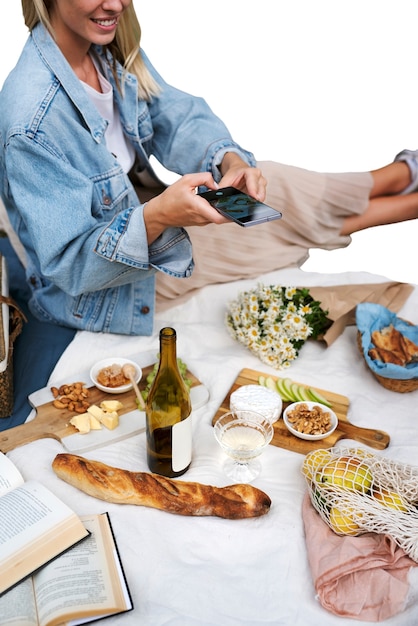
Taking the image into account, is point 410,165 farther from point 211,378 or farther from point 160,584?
point 160,584

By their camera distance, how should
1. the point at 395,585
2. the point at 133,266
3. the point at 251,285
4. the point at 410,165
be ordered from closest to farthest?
1. the point at 395,585
2. the point at 133,266
3. the point at 251,285
4. the point at 410,165

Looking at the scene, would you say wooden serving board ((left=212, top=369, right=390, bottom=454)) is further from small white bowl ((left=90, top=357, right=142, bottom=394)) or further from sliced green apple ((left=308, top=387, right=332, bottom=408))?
small white bowl ((left=90, top=357, right=142, bottom=394))

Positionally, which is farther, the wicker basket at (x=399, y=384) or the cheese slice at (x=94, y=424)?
the wicker basket at (x=399, y=384)

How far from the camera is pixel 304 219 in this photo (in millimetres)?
2916

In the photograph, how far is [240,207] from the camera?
1931mm

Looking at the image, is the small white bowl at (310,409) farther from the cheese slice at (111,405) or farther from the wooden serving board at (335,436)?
the cheese slice at (111,405)

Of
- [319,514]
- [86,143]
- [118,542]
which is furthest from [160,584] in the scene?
[86,143]

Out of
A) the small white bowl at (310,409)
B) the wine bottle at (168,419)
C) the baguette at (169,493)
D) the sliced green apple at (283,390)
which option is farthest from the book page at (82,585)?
the sliced green apple at (283,390)

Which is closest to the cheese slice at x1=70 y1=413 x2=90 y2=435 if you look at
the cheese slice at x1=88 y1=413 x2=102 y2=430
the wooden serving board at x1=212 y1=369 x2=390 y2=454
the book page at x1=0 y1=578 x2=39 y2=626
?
the cheese slice at x1=88 y1=413 x2=102 y2=430

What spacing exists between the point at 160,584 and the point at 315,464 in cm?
52

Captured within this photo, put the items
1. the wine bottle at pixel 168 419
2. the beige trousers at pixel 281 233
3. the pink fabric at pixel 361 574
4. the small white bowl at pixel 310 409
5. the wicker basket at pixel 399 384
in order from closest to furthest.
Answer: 1. the pink fabric at pixel 361 574
2. the wine bottle at pixel 168 419
3. the small white bowl at pixel 310 409
4. the wicker basket at pixel 399 384
5. the beige trousers at pixel 281 233

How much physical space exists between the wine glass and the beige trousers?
872 mm

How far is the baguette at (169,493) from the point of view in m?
1.73

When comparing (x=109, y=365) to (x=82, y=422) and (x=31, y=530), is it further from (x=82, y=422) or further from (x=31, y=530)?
(x=31, y=530)
